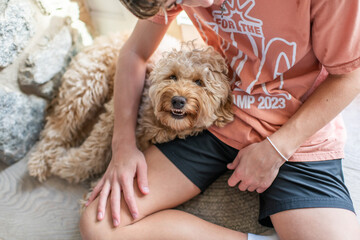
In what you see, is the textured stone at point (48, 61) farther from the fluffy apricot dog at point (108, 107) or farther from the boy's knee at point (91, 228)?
the boy's knee at point (91, 228)

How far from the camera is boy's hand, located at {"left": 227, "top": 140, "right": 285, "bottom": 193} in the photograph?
87 centimetres

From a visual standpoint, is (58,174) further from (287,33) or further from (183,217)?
(287,33)

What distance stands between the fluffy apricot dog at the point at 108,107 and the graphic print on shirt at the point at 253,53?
0.04 m

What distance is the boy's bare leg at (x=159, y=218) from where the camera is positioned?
0.93m

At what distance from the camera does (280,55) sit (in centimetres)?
81

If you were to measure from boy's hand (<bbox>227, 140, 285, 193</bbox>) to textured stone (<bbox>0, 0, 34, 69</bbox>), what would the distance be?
93 centimetres

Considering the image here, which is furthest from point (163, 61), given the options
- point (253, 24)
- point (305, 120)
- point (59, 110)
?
point (59, 110)

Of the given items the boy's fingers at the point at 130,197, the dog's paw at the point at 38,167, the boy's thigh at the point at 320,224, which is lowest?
the dog's paw at the point at 38,167

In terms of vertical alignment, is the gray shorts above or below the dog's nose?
below

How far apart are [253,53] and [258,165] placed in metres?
0.33

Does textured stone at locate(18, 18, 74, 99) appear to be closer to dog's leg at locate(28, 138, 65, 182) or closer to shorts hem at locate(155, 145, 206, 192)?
dog's leg at locate(28, 138, 65, 182)

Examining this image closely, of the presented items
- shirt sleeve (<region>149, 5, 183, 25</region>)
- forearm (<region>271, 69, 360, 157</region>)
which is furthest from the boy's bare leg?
shirt sleeve (<region>149, 5, 183, 25</region>)

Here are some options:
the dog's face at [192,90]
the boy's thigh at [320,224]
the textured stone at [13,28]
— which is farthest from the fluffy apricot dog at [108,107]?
the boy's thigh at [320,224]

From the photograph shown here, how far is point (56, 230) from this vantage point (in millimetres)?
1125
